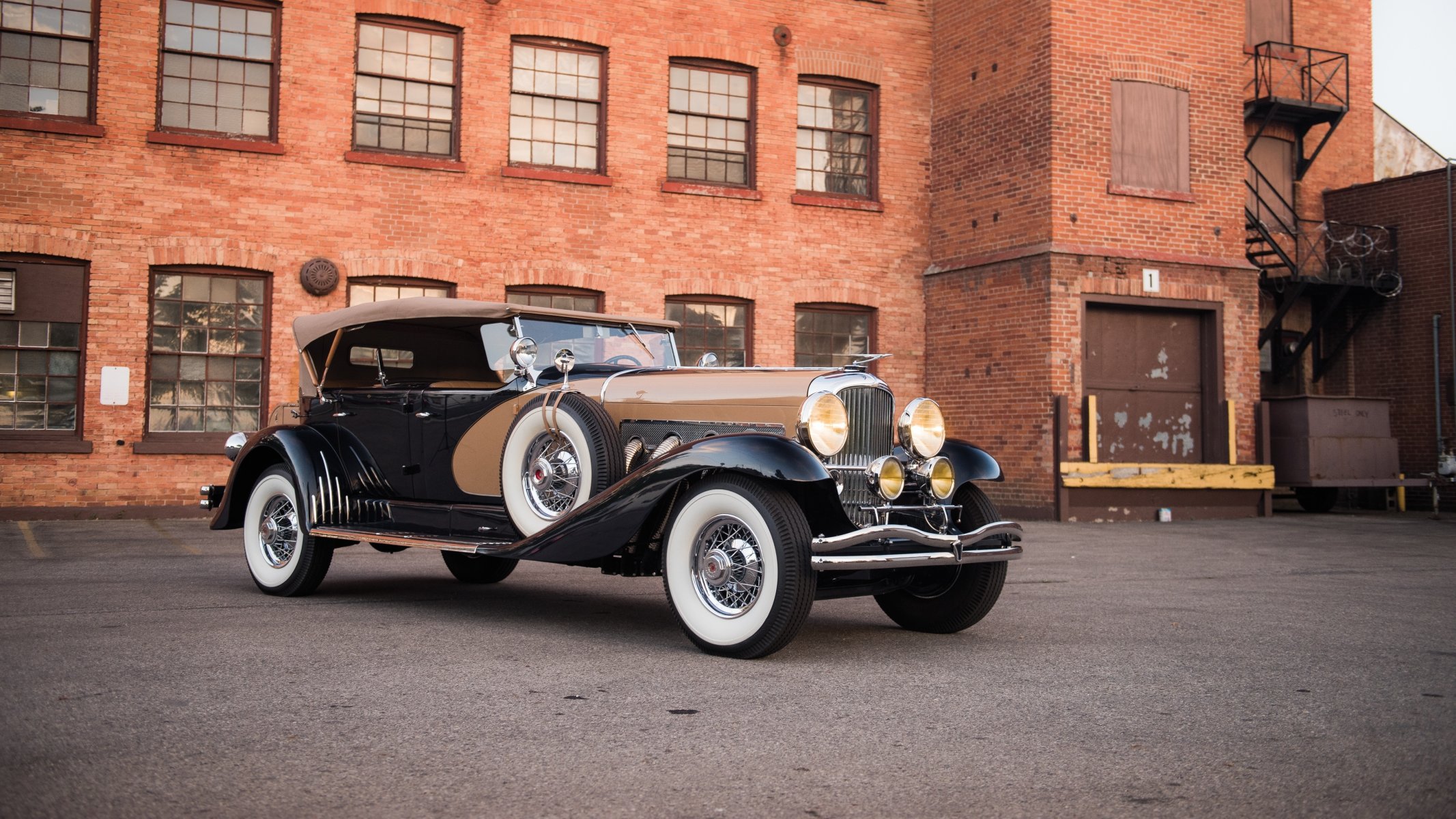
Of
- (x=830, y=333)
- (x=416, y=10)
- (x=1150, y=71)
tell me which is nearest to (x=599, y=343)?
(x=416, y=10)

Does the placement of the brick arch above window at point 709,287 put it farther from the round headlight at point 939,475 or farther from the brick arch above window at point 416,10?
the round headlight at point 939,475

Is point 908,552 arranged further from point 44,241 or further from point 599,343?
point 44,241

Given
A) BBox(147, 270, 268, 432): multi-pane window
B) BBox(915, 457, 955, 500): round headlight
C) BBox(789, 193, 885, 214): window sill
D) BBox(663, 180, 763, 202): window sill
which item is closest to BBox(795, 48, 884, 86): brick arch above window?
BBox(789, 193, 885, 214): window sill

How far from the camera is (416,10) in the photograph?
14852 millimetres

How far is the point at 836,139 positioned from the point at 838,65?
1.02 metres

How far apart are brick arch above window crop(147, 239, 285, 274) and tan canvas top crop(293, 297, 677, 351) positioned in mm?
6567

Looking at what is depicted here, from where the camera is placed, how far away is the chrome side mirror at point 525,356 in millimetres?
A: 6730

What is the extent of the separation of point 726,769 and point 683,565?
2.09 metres

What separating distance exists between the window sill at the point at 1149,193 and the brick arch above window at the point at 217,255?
10.4 m

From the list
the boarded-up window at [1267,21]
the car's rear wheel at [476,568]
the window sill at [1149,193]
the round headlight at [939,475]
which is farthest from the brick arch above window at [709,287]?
the round headlight at [939,475]

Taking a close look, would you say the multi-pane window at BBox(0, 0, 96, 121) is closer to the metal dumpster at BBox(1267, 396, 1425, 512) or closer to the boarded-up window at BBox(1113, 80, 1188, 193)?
the boarded-up window at BBox(1113, 80, 1188, 193)

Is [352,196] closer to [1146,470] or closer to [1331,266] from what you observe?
[1146,470]

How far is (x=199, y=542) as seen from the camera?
36.7 ft

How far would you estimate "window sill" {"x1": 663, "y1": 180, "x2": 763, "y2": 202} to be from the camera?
1598 cm
